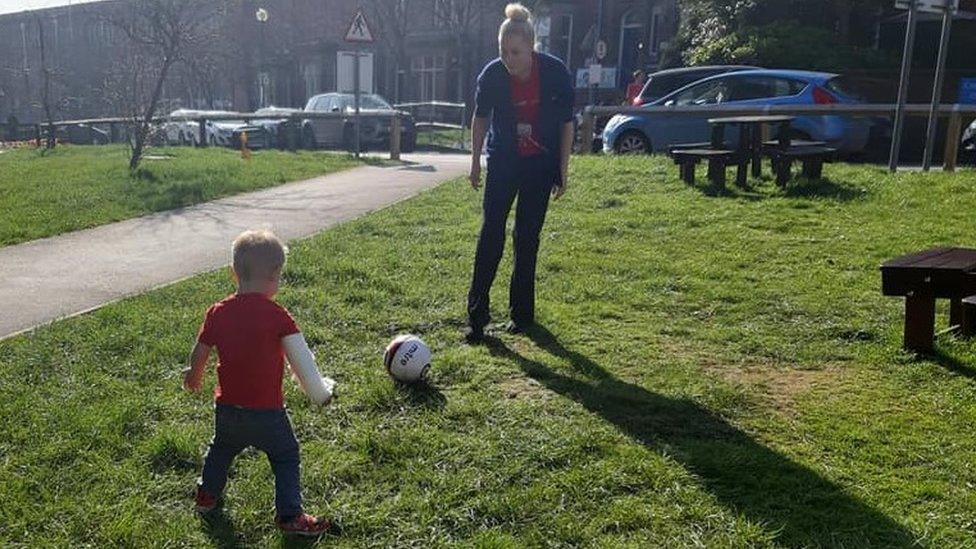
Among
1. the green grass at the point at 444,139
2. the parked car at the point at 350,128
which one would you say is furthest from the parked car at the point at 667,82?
the green grass at the point at 444,139

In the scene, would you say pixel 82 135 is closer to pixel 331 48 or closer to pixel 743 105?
pixel 331 48

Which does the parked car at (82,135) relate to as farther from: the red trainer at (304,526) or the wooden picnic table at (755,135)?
the red trainer at (304,526)

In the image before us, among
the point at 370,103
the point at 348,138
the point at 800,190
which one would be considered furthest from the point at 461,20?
the point at 800,190

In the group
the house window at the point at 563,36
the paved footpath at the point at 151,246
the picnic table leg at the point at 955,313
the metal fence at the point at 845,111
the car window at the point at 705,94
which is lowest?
the paved footpath at the point at 151,246

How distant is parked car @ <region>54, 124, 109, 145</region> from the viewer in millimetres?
35562

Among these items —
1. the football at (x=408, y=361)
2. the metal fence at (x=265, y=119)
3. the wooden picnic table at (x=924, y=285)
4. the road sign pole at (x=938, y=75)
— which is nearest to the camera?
the football at (x=408, y=361)

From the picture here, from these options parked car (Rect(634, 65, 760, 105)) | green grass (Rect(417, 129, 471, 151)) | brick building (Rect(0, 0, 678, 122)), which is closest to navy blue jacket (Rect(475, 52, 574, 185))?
parked car (Rect(634, 65, 760, 105))

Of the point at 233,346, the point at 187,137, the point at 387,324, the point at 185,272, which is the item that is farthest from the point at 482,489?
the point at 187,137

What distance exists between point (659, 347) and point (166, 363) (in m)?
2.76

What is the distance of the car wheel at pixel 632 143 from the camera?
52.3 ft

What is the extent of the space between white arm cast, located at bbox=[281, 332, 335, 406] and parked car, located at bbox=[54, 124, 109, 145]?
3495 centimetres

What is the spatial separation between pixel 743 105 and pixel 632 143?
205 cm

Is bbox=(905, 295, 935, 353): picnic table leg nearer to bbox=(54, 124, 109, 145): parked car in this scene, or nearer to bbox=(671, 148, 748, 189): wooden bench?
bbox=(671, 148, 748, 189): wooden bench

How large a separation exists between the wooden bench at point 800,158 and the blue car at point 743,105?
3.29 meters
